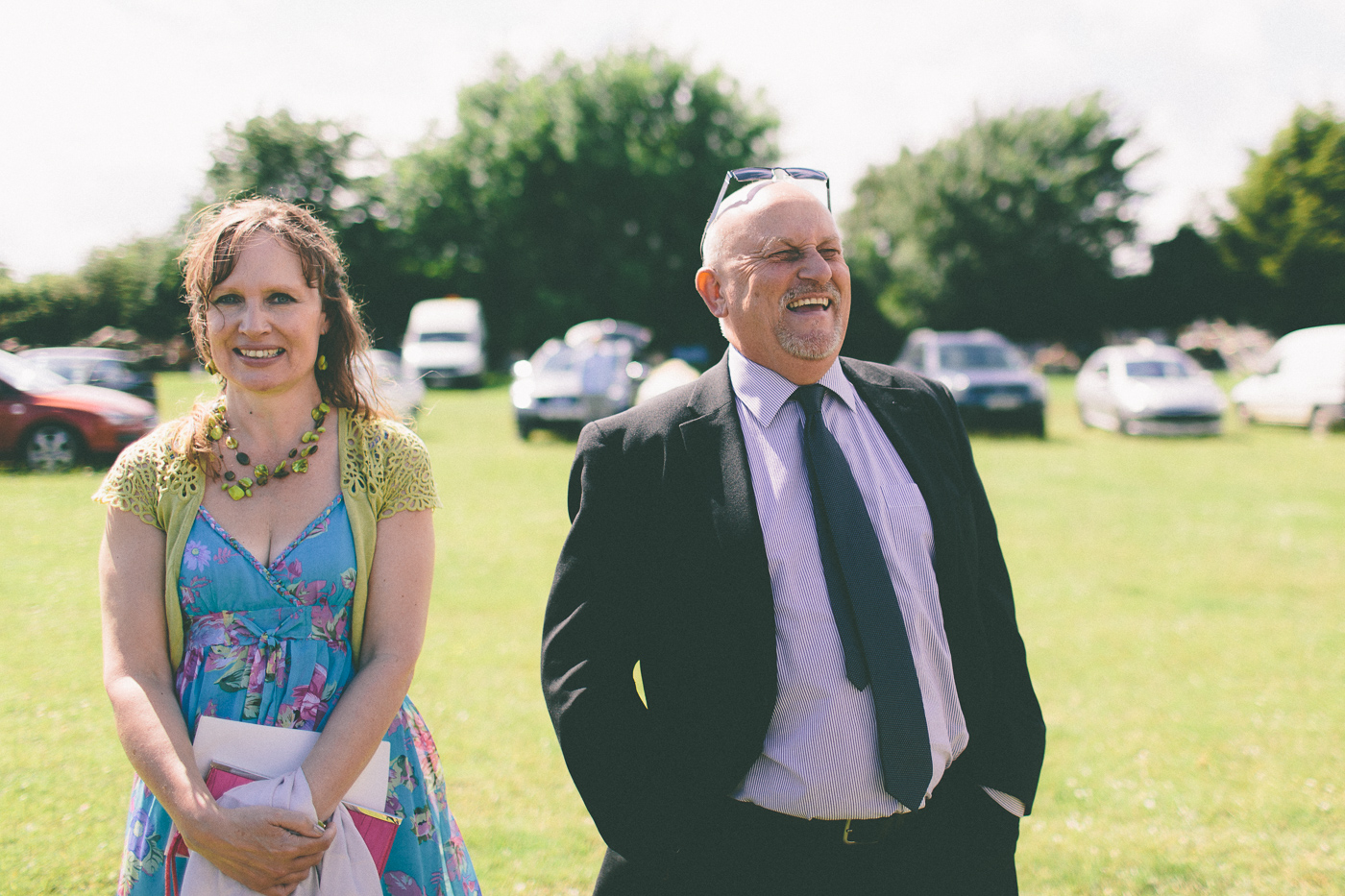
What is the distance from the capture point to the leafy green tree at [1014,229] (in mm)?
39438

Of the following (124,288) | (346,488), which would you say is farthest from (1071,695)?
(124,288)

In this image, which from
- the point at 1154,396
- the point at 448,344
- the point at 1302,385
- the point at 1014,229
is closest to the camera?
the point at 1154,396

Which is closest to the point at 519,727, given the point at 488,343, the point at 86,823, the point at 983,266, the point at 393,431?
the point at 86,823

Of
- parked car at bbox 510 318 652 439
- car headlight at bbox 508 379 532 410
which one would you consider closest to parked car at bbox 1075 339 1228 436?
parked car at bbox 510 318 652 439

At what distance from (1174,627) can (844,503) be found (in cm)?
582

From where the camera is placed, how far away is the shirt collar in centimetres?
208

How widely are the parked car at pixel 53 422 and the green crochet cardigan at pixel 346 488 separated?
12493 mm

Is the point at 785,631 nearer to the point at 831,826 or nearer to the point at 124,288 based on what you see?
the point at 831,826

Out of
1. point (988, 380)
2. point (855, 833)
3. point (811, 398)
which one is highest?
point (988, 380)

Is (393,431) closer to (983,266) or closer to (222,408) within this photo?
(222,408)

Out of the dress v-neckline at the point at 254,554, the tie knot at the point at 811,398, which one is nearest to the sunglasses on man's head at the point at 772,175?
the tie knot at the point at 811,398

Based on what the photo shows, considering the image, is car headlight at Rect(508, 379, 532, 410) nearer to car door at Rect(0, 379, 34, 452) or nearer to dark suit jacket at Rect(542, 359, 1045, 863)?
car door at Rect(0, 379, 34, 452)

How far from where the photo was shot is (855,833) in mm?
1854

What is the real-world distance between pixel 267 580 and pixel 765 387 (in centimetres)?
120
